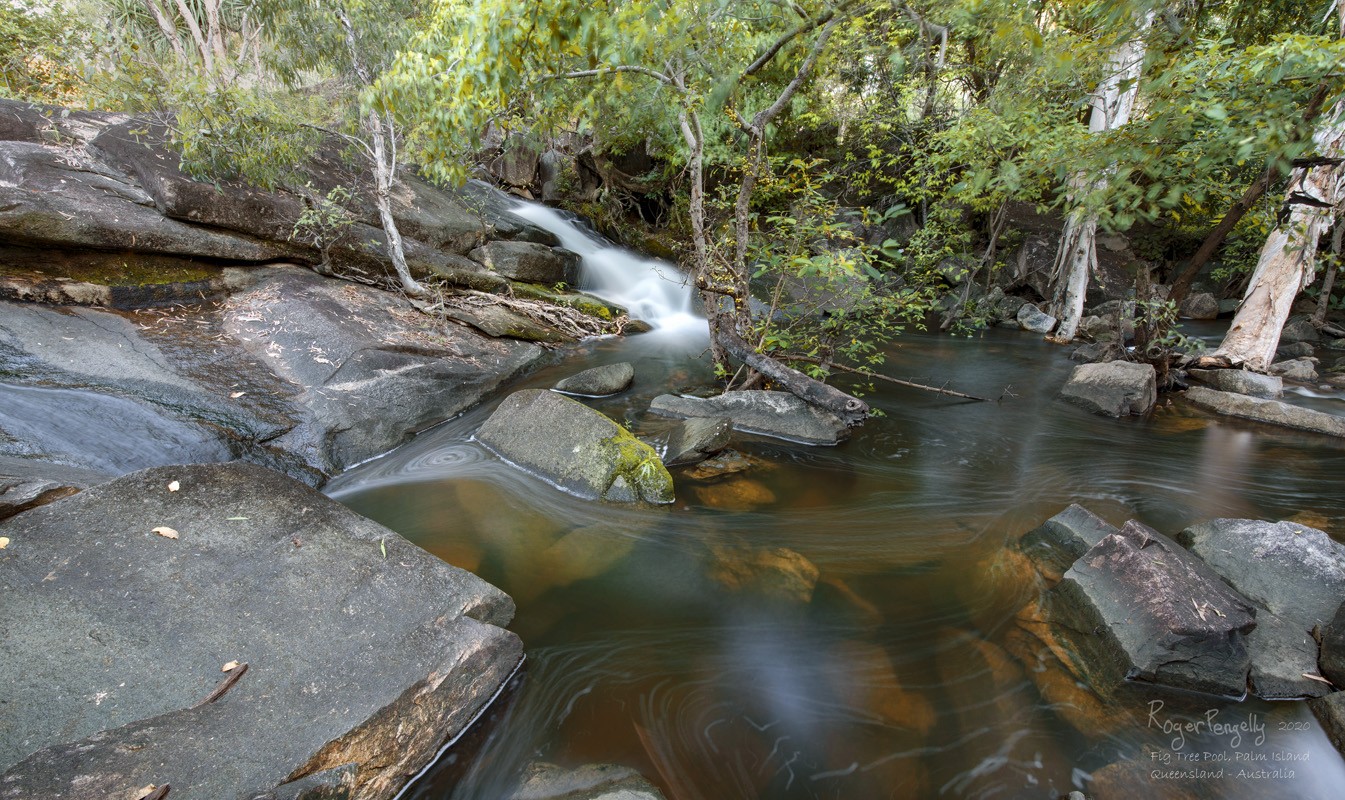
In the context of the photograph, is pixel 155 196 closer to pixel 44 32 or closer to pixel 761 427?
pixel 44 32

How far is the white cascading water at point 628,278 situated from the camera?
41.7 ft

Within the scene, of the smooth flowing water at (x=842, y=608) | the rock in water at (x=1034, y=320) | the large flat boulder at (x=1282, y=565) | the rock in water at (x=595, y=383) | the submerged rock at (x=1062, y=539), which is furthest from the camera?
the rock in water at (x=1034, y=320)

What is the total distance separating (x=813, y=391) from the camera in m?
6.95

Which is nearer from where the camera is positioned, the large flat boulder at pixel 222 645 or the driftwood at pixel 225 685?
the large flat boulder at pixel 222 645

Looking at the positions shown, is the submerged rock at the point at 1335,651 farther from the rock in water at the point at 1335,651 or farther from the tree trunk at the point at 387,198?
the tree trunk at the point at 387,198

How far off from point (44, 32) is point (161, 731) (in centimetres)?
1497

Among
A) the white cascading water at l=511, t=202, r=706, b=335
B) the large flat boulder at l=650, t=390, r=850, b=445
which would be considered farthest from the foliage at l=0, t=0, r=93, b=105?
the large flat boulder at l=650, t=390, r=850, b=445

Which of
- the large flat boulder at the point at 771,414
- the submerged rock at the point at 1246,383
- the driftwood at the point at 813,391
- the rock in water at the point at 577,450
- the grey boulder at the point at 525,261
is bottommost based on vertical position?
the rock in water at the point at 577,450

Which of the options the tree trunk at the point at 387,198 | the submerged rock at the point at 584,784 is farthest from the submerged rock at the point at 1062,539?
the tree trunk at the point at 387,198

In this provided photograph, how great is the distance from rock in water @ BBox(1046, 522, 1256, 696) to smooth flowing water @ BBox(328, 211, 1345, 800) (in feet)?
0.50

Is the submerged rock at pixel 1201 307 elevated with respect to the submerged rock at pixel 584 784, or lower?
elevated

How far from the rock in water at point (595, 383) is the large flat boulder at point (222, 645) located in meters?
4.55

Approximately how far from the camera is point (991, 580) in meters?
4.15

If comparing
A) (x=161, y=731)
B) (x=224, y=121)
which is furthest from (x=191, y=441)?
(x=224, y=121)
